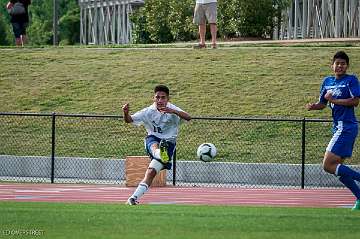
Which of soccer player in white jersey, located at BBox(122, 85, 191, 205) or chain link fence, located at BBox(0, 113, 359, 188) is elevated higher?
soccer player in white jersey, located at BBox(122, 85, 191, 205)

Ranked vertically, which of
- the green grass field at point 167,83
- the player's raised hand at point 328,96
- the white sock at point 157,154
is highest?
the player's raised hand at point 328,96

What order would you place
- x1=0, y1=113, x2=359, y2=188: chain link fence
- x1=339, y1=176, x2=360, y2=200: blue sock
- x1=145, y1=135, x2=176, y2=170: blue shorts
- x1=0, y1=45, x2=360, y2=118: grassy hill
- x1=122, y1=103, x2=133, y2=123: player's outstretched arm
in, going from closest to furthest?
x1=339, y1=176, x2=360, y2=200: blue sock
x1=122, y1=103, x2=133, y2=123: player's outstretched arm
x1=145, y1=135, x2=176, y2=170: blue shorts
x1=0, y1=113, x2=359, y2=188: chain link fence
x1=0, y1=45, x2=360, y2=118: grassy hill

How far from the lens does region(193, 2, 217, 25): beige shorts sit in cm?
3456

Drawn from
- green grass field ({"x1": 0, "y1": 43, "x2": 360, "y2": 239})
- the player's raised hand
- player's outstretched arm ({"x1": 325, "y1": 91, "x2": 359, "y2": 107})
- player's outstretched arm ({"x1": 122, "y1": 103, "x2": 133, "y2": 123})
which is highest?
the player's raised hand

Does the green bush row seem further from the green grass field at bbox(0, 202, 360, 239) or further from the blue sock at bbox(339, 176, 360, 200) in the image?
the green grass field at bbox(0, 202, 360, 239)

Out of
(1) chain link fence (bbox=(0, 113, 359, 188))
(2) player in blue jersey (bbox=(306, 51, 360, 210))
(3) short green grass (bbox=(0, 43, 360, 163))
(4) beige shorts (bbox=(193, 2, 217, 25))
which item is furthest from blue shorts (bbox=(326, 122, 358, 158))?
(4) beige shorts (bbox=(193, 2, 217, 25))

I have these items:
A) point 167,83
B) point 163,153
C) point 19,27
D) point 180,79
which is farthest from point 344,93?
point 19,27

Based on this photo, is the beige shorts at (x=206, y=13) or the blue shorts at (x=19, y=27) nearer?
the beige shorts at (x=206, y=13)

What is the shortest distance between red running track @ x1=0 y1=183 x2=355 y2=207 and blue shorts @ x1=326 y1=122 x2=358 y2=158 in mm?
2540

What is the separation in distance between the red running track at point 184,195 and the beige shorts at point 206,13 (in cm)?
987

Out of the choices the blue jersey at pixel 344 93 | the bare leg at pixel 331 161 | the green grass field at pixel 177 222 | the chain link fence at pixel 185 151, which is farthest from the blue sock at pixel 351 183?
the chain link fence at pixel 185 151

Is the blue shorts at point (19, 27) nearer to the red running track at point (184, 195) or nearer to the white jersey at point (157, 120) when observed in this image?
the red running track at point (184, 195)

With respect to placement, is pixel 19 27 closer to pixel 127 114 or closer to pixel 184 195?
pixel 184 195

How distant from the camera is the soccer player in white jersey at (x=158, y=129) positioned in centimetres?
1784
